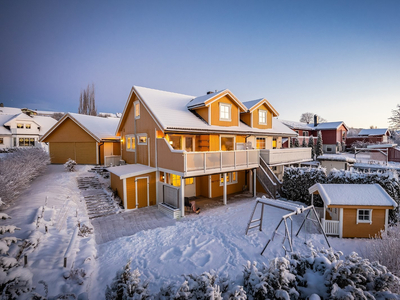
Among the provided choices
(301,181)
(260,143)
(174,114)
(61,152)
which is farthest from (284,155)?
(61,152)

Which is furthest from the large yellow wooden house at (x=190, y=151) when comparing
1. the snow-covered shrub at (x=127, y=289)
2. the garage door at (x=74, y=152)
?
the snow-covered shrub at (x=127, y=289)

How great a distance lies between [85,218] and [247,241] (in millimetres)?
8376

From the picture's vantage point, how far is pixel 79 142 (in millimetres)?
21234

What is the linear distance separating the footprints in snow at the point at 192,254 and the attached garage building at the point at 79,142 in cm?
1586

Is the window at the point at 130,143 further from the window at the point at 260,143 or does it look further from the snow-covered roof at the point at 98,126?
the window at the point at 260,143

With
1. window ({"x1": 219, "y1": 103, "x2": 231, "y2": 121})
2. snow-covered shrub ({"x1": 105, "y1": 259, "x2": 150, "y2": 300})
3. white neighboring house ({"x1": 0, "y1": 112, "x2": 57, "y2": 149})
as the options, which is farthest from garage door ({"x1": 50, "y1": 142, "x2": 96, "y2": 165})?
snow-covered shrub ({"x1": 105, "y1": 259, "x2": 150, "y2": 300})

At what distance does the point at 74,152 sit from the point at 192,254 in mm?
20358

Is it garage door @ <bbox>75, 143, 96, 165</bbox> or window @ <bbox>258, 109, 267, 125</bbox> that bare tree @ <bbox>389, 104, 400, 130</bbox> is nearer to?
window @ <bbox>258, 109, 267, 125</bbox>

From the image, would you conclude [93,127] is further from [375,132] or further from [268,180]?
[375,132]

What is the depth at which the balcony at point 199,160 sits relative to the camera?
36.0 feet

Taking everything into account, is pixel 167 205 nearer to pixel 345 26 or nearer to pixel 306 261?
pixel 306 261

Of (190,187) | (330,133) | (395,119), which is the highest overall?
(395,119)

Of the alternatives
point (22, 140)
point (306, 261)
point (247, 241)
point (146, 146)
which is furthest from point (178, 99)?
point (22, 140)

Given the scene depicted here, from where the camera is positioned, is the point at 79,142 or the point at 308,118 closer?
the point at 79,142
